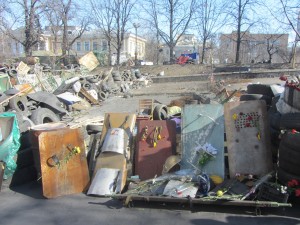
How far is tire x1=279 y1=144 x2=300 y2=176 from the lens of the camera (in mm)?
4305

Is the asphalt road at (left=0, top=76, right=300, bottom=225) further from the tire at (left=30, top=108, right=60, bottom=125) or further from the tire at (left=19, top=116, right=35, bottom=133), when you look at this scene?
the tire at (left=30, top=108, right=60, bottom=125)

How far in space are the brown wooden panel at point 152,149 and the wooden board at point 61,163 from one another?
88cm

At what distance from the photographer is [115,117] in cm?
613

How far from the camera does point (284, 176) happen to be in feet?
14.5

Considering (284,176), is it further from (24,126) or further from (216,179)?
(24,126)

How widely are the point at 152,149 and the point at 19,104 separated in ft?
17.6

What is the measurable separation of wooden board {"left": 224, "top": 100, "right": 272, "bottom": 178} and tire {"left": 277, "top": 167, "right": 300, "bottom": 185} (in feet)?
1.26

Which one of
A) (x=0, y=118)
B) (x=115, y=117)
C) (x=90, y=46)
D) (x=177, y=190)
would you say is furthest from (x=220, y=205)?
(x=90, y=46)

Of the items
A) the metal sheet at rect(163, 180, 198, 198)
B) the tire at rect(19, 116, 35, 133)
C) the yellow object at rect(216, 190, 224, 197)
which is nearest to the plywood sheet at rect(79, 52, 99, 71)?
the tire at rect(19, 116, 35, 133)

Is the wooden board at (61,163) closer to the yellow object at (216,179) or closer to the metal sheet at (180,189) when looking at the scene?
the metal sheet at (180,189)

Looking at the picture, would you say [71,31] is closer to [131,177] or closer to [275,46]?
[275,46]

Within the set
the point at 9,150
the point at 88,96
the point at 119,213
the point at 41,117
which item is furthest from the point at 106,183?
the point at 88,96

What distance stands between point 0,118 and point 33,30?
2747 centimetres

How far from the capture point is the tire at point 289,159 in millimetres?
4305
